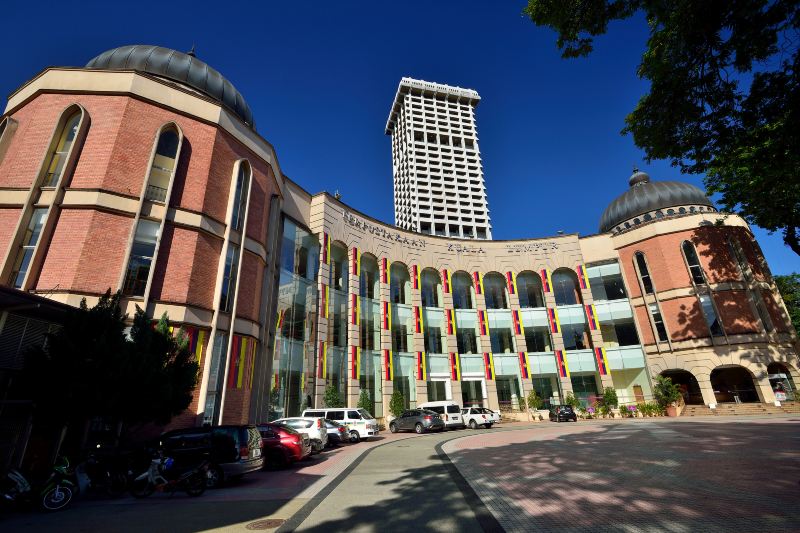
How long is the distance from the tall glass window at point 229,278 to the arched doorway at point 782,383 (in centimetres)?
4070

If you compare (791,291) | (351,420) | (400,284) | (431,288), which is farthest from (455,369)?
(791,291)

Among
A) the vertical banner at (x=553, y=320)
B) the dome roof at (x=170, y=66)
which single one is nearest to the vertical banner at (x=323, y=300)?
the dome roof at (x=170, y=66)

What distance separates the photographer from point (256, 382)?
21344mm

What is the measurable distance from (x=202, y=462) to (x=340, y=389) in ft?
64.6

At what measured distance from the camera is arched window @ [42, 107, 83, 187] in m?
16.6

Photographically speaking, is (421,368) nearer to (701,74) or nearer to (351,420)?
(351,420)

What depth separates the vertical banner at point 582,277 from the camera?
39500 millimetres

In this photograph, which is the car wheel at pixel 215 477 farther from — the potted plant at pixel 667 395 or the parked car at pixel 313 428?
the potted plant at pixel 667 395

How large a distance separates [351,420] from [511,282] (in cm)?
2466

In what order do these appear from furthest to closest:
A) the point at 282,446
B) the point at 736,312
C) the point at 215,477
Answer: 1. the point at 736,312
2. the point at 282,446
3. the point at 215,477

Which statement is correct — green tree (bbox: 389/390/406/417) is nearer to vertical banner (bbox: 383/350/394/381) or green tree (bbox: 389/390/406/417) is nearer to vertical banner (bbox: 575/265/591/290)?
vertical banner (bbox: 383/350/394/381)

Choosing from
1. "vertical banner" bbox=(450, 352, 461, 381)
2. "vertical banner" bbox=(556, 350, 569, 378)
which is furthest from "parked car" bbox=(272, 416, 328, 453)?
"vertical banner" bbox=(556, 350, 569, 378)

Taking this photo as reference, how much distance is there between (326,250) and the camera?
3042 cm

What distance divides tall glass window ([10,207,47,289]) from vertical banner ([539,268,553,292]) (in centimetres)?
3900
